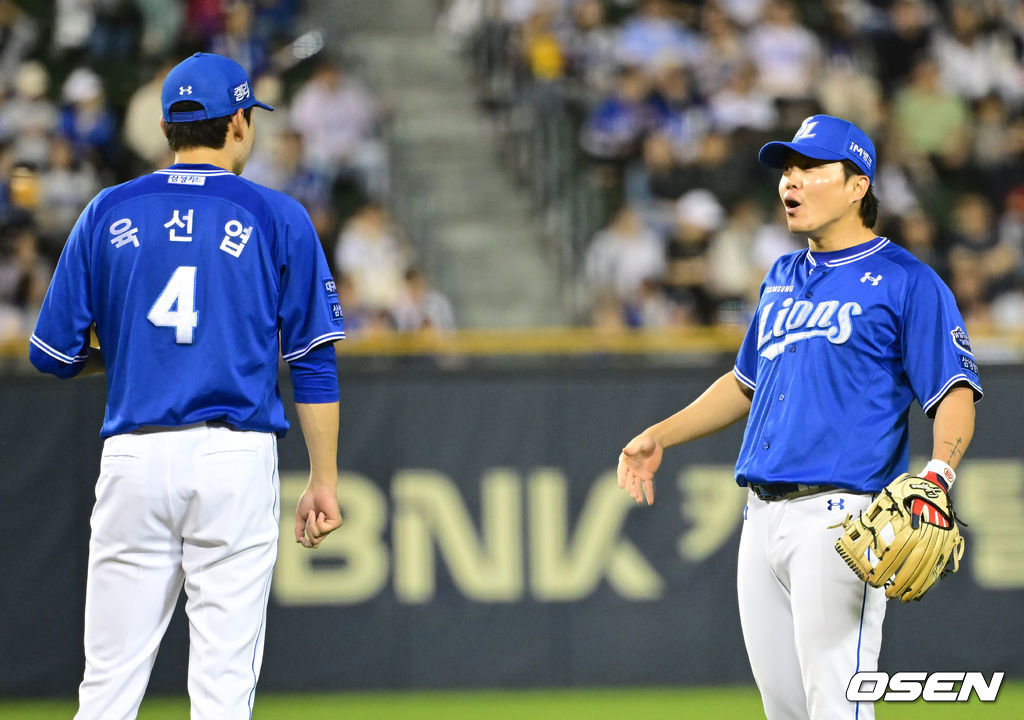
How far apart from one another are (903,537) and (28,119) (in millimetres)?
9126

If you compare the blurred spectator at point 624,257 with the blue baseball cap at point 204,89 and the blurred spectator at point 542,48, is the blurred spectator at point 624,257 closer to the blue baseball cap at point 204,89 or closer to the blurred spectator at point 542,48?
the blurred spectator at point 542,48

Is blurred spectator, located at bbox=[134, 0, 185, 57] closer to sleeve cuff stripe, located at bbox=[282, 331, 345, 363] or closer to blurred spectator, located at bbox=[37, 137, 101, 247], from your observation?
blurred spectator, located at bbox=[37, 137, 101, 247]

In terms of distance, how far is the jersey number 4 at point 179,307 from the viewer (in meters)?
4.03

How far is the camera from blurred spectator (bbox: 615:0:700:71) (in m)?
12.9

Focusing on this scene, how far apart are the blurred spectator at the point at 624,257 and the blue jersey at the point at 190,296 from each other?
6.33 metres

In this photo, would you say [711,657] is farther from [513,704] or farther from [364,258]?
[364,258]

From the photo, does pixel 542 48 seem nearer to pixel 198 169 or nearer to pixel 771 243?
pixel 771 243

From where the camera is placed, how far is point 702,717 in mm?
7047

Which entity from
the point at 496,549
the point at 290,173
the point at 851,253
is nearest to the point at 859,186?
the point at 851,253

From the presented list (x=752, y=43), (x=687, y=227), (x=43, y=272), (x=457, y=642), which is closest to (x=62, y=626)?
(x=457, y=642)

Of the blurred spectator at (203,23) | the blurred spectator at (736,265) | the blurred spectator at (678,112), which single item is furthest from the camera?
the blurred spectator at (203,23)

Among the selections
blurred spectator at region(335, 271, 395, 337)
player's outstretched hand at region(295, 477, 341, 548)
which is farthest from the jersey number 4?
blurred spectator at region(335, 271, 395, 337)

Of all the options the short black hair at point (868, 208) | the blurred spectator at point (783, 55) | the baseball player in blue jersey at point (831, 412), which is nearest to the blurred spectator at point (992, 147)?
the blurred spectator at point (783, 55)

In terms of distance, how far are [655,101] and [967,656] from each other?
240 inches
